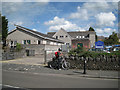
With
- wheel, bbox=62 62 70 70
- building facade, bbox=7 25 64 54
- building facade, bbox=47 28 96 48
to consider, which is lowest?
wheel, bbox=62 62 70 70

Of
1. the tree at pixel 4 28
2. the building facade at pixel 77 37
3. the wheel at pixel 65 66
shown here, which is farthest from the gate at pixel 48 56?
the building facade at pixel 77 37

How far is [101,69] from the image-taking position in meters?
11.7

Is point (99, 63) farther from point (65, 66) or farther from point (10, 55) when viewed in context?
point (10, 55)

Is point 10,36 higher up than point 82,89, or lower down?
higher up

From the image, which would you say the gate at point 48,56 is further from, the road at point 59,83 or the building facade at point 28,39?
the building facade at point 28,39

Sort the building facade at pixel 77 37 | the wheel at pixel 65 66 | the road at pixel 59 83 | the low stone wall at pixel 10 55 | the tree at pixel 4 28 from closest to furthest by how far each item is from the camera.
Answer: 1. the road at pixel 59 83
2. the wheel at pixel 65 66
3. the low stone wall at pixel 10 55
4. the tree at pixel 4 28
5. the building facade at pixel 77 37

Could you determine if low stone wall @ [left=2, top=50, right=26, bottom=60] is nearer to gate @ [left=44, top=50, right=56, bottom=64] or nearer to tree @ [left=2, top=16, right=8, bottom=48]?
gate @ [left=44, top=50, right=56, bottom=64]

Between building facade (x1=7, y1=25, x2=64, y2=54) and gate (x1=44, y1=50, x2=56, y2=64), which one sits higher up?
building facade (x1=7, y1=25, x2=64, y2=54)

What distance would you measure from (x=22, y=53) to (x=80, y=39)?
37244 millimetres

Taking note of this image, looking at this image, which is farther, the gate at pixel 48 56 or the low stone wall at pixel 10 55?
the low stone wall at pixel 10 55

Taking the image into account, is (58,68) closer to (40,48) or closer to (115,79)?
(115,79)

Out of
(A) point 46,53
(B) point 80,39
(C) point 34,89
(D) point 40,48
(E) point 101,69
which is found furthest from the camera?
(B) point 80,39

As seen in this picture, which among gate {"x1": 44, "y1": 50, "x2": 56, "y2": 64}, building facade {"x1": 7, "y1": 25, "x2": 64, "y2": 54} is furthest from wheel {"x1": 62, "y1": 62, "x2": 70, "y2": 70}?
building facade {"x1": 7, "y1": 25, "x2": 64, "y2": 54}

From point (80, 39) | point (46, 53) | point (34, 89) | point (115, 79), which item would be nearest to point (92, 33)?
point (80, 39)
